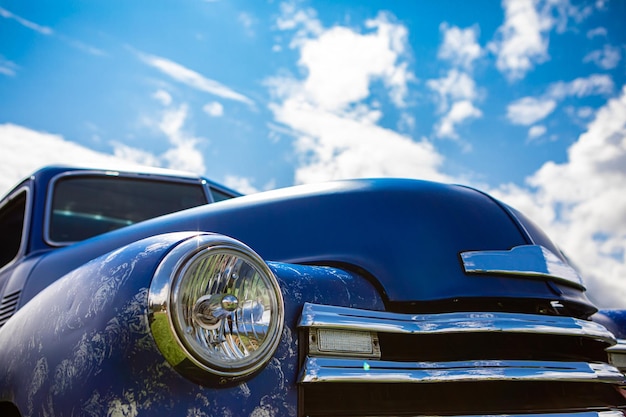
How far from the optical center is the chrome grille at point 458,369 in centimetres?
146

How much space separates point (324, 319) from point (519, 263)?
0.76m

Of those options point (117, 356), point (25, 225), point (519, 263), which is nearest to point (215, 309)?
point (117, 356)

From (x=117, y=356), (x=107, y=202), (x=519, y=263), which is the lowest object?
(x=117, y=356)

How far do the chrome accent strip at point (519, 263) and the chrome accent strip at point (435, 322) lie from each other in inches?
7.1

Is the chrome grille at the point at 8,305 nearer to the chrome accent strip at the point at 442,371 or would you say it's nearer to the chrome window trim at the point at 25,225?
the chrome window trim at the point at 25,225

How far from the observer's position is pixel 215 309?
126 centimetres

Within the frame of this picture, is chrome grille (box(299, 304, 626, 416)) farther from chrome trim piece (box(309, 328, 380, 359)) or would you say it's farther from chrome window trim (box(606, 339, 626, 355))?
chrome window trim (box(606, 339, 626, 355))

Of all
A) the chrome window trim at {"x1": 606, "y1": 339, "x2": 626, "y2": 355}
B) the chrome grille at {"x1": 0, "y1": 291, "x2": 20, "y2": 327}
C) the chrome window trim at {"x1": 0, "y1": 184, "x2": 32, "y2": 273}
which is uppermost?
the chrome window trim at {"x1": 0, "y1": 184, "x2": 32, "y2": 273}

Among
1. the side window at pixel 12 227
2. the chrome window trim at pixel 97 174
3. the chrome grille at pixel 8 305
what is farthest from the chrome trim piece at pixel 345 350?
the side window at pixel 12 227

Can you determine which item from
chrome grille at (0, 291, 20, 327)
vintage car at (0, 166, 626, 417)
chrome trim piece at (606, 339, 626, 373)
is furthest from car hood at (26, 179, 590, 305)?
chrome grille at (0, 291, 20, 327)

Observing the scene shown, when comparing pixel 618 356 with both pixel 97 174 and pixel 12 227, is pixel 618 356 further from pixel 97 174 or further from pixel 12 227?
pixel 12 227

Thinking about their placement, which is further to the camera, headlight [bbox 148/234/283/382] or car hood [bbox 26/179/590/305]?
car hood [bbox 26/179/590/305]

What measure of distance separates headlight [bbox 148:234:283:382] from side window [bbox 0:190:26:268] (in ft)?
7.40

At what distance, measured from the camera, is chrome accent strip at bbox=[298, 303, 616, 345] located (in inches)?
58.6
